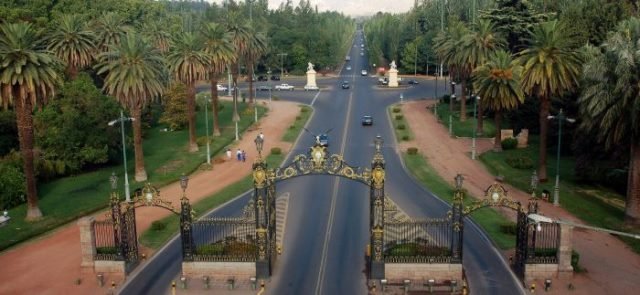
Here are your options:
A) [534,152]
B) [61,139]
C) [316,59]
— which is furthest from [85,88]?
[316,59]

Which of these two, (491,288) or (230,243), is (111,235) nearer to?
(230,243)

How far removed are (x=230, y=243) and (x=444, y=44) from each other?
57.3 m

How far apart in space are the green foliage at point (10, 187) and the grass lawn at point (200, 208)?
13320 mm

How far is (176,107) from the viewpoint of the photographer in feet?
269

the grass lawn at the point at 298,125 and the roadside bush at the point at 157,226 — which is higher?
the grass lawn at the point at 298,125

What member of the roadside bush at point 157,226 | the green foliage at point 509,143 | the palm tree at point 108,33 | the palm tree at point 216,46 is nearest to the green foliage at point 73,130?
the palm tree at point 216,46

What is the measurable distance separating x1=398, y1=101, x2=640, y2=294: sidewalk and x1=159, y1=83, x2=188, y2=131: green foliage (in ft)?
97.6

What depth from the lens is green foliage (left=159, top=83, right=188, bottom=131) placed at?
81.5 metres

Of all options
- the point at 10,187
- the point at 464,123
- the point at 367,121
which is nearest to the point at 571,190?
the point at 464,123

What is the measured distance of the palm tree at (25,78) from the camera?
43906 millimetres

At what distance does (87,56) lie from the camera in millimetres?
73312

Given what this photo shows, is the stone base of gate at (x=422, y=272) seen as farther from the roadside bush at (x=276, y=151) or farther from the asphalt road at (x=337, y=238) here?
the roadside bush at (x=276, y=151)

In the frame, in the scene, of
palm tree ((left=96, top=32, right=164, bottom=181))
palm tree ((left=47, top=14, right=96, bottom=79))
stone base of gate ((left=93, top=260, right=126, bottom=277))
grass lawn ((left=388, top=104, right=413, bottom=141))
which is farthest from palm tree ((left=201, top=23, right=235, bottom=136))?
stone base of gate ((left=93, top=260, right=126, bottom=277))

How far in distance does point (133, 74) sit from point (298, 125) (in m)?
33.8
